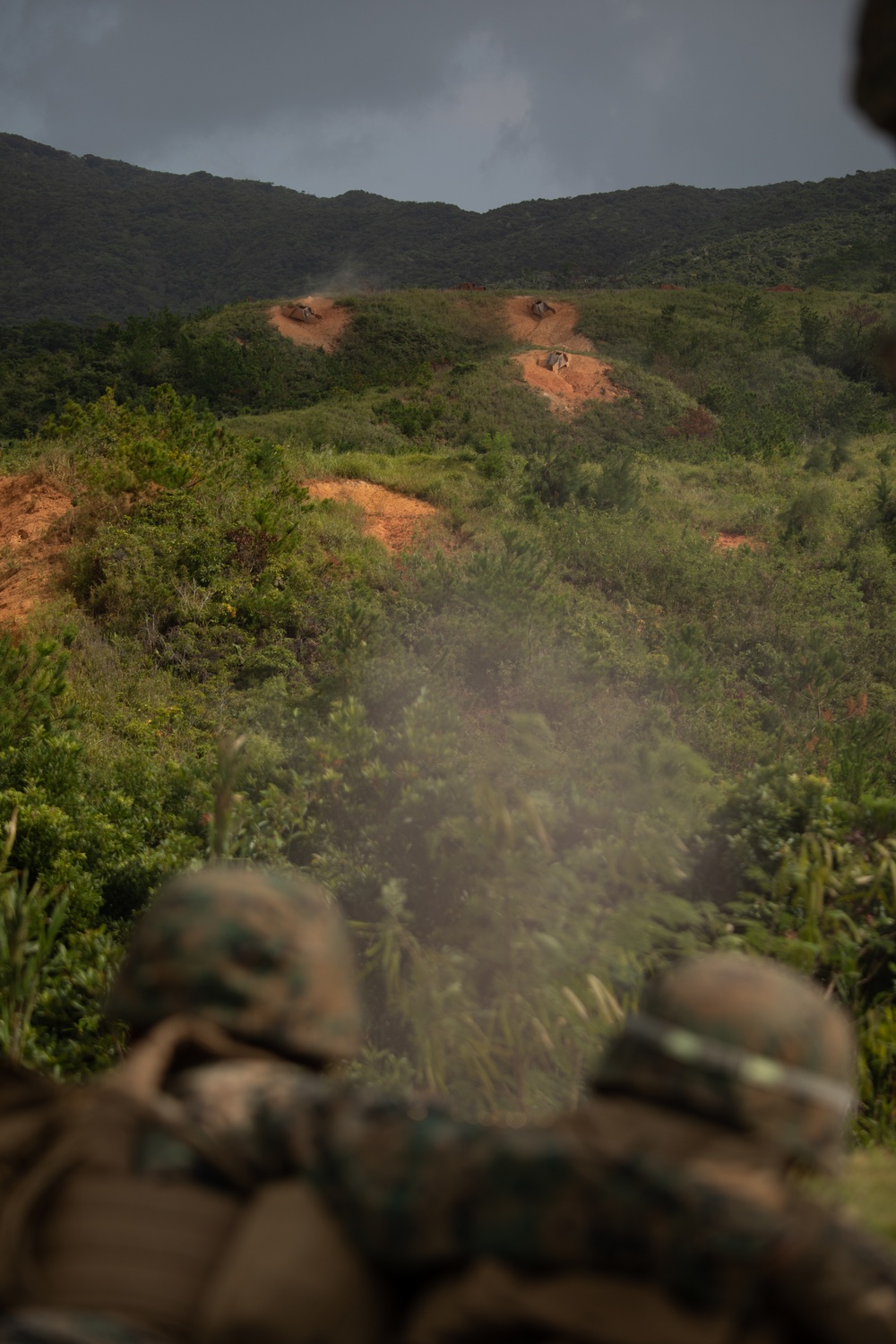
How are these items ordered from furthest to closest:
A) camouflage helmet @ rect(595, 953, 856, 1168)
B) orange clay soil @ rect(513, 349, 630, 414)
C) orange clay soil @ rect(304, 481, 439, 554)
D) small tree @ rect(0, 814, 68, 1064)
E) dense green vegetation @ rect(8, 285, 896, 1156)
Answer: orange clay soil @ rect(513, 349, 630, 414), orange clay soil @ rect(304, 481, 439, 554), dense green vegetation @ rect(8, 285, 896, 1156), small tree @ rect(0, 814, 68, 1064), camouflage helmet @ rect(595, 953, 856, 1168)

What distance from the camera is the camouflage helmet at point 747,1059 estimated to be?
3.87ft

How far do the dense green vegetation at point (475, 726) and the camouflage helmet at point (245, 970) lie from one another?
125cm

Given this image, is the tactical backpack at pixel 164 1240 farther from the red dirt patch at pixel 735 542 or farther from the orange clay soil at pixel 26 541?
the red dirt patch at pixel 735 542

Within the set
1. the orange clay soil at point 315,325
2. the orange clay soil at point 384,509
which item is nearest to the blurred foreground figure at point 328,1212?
the orange clay soil at point 384,509

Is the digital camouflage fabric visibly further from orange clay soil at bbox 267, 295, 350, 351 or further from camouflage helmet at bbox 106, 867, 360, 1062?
orange clay soil at bbox 267, 295, 350, 351

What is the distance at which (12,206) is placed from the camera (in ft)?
221

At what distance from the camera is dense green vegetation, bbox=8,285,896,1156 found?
3367mm

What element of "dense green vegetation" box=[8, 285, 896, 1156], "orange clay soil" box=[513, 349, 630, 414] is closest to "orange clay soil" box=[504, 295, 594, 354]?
"orange clay soil" box=[513, 349, 630, 414]

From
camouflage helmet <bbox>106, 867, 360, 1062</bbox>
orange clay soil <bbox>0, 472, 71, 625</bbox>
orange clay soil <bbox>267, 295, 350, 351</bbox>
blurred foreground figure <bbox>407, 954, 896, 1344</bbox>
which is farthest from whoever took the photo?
orange clay soil <bbox>267, 295, 350, 351</bbox>

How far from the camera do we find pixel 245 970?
1525 millimetres

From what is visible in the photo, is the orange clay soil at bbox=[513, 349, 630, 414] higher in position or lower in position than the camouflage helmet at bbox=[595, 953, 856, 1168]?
higher

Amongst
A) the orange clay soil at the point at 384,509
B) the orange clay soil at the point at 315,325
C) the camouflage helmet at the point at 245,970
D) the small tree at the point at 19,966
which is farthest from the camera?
the orange clay soil at the point at 315,325

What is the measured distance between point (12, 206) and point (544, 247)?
42.1m

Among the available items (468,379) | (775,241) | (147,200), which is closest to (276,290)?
(147,200)
